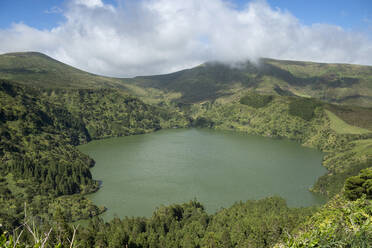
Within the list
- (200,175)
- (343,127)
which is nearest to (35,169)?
(200,175)

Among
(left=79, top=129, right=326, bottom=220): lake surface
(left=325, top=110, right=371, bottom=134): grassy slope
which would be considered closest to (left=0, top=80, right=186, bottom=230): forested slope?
(left=79, top=129, right=326, bottom=220): lake surface

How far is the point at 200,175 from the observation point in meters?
117

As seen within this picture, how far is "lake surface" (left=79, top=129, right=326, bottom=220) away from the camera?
9169 centimetres

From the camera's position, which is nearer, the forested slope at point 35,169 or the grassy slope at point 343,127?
the forested slope at point 35,169

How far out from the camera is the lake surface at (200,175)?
9169 centimetres

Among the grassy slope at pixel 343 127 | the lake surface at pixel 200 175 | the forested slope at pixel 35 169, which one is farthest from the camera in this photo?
the grassy slope at pixel 343 127

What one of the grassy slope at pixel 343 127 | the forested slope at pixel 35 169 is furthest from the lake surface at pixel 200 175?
the grassy slope at pixel 343 127

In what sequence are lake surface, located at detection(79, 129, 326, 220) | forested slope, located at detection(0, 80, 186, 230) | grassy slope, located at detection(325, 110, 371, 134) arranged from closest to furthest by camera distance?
forested slope, located at detection(0, 80, 186, 230)
lake surface, located at detection(79, 129, 326, 220)
grassy slope, located at detection(325, 110, 371, 134)

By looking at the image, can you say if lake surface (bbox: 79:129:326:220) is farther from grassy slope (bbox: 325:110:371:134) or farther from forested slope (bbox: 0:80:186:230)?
grassy slope (bbox: 325:110:371:134)

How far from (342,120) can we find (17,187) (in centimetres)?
21137

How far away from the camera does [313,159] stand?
147250 millimetres

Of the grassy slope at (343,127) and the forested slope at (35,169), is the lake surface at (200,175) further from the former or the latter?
the grassy slope at (343,127)

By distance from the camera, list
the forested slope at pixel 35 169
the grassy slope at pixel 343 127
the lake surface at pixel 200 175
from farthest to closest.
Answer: the grassy slope at pixel 343 127 < the lake surface at pixel 200 175 < the forested slope at pixel 35 169

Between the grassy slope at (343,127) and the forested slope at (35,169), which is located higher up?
the grassy slope at (343,127)
